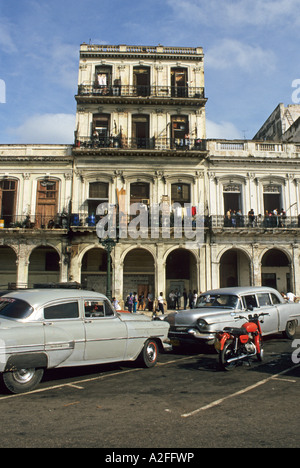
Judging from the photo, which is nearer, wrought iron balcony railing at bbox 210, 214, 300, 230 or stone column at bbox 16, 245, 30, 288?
stone column at bbox 16, 245, 30, 288

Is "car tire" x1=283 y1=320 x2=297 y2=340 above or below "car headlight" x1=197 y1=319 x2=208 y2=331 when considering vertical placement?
below

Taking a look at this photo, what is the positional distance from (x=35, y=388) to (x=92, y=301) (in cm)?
194

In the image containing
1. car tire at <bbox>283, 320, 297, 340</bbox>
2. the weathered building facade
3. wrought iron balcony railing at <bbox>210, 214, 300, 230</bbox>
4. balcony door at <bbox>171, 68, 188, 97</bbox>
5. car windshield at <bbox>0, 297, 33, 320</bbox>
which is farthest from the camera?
balcony door at <bbox>171, 68, 188, 97</bbox>

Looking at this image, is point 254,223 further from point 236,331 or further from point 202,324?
point 236,331

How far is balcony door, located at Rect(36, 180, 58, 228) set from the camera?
24594 mm

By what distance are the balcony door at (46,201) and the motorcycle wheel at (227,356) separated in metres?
18.7

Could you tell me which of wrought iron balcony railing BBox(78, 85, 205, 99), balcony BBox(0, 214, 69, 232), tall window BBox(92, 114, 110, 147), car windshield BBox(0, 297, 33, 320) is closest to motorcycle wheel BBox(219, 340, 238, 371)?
car windshield BBox(0, 297, 33, 320)

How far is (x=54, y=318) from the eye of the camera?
679 centimetres

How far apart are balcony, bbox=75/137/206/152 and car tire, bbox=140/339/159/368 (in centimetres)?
1838

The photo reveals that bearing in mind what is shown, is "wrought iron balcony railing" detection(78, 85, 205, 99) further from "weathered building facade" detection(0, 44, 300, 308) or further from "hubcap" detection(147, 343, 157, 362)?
"hubcap" detection(147, 343, 157, 362)

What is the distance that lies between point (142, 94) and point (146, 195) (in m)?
7.53

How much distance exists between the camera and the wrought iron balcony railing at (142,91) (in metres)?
26.2

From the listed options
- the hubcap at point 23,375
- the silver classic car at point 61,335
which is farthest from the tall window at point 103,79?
the hubcap at point 23,375
